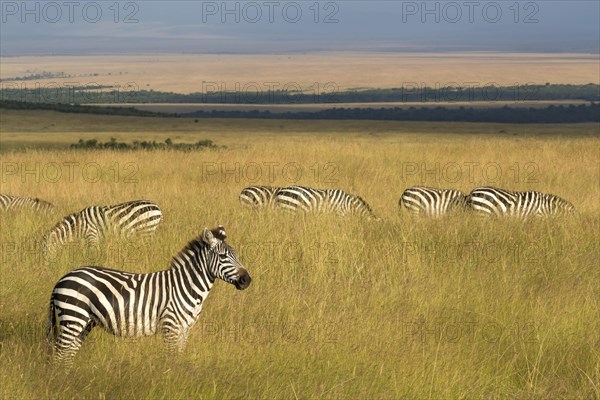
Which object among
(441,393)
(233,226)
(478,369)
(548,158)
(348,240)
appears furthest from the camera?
(548,158)

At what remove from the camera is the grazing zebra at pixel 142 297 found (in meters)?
6.88

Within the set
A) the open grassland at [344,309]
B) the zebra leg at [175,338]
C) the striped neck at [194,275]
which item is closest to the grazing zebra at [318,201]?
the open grassland at [344,309]

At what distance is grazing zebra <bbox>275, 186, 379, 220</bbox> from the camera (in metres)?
14.8

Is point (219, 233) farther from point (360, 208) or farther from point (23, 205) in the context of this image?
point (23, 205)

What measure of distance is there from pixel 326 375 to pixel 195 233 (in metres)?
5.79

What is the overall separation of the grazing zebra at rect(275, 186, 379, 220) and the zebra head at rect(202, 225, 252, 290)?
7.40 m

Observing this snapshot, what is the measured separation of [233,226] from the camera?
12977mm

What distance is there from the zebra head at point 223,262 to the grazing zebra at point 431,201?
820 centimetres

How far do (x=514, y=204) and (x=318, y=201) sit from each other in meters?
3.07

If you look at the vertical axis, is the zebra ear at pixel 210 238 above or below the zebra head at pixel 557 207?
above

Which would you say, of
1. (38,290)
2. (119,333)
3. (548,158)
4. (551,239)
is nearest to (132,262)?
(38,290)

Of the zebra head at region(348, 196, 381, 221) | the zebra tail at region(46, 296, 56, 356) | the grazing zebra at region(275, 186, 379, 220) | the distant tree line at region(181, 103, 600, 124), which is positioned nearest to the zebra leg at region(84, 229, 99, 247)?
the grazing zebra at region(275, 186, 379, 220)

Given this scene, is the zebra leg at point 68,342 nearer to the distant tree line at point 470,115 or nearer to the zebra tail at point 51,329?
the zebra tail at point 51,329

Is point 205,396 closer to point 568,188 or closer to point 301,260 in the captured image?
point 301,260
